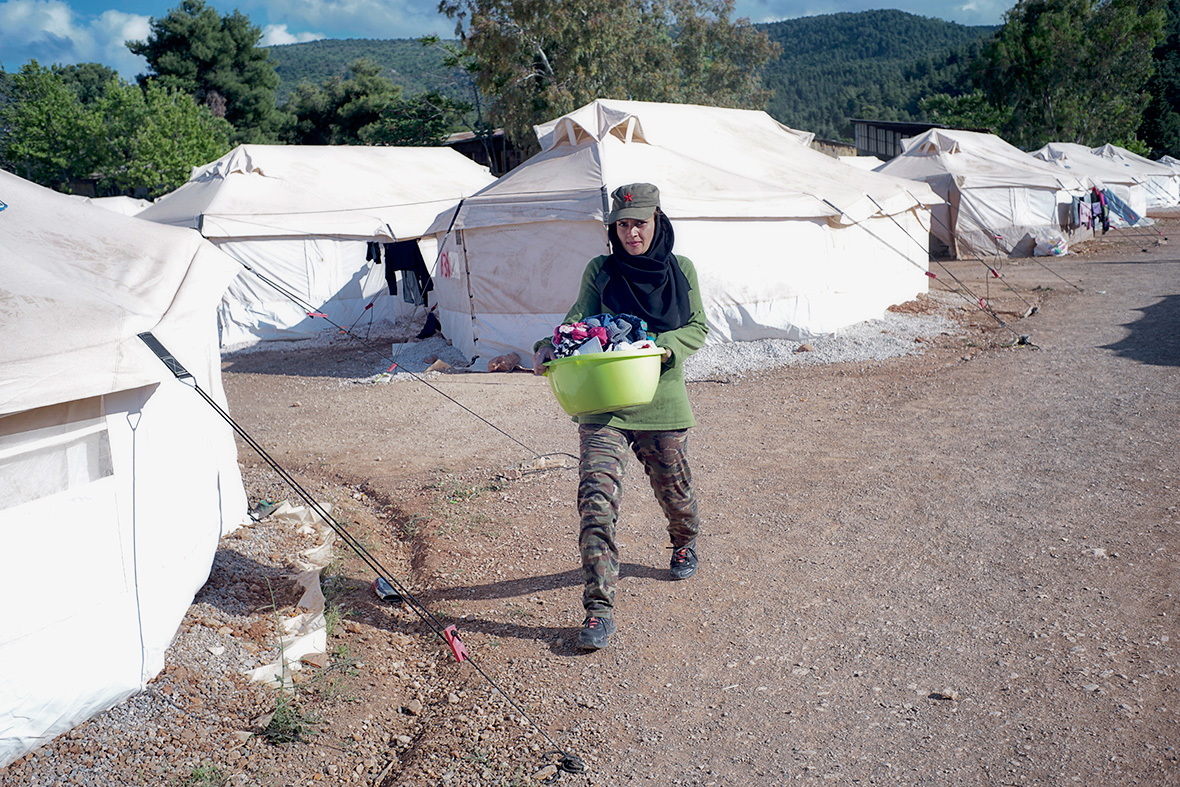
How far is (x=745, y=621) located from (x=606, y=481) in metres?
0.90

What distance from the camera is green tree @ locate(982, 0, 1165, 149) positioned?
117 feet

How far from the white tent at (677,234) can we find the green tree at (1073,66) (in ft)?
105

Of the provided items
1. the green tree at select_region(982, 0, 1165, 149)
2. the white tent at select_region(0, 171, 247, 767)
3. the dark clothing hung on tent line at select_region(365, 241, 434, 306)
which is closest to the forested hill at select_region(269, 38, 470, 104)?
the green tree at select_region(982, 0, 1165, 149)

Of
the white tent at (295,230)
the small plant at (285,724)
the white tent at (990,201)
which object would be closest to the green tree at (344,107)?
the white tent at (295,230)

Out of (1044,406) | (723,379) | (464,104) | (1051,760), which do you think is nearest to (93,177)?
(464,104)

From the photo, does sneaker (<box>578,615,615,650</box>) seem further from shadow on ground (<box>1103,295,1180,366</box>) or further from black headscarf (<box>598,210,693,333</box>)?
shadow on ground (<box>1103,295,1180,366</box>)

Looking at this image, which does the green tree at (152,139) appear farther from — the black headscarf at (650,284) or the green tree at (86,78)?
the black headscarf at (650,284)

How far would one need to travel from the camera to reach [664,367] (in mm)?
3383

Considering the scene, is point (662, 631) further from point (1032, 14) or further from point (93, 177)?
point (1032, 14)

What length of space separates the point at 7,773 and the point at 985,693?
3.15m

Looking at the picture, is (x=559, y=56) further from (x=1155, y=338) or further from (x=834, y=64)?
(x=834, y=64)

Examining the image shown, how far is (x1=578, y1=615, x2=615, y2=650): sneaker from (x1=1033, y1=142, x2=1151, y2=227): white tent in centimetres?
2377

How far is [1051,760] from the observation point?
2459mm

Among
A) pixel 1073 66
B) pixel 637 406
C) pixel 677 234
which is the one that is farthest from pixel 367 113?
pixel 637 406
